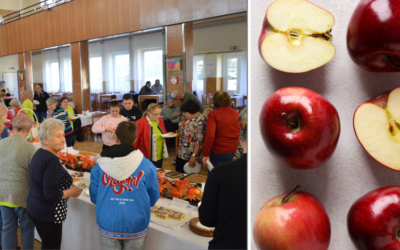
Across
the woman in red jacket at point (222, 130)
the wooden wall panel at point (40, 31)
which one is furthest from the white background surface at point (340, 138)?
the wooden wall panel at point (40, 31)

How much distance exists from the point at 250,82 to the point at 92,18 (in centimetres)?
750

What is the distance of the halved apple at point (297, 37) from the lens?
0.34 meters

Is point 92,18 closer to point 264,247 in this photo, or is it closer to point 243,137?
point 243,137

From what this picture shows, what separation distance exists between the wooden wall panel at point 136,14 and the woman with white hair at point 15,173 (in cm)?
455

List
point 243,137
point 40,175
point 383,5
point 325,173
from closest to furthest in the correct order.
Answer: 1. point 383,5
2. point 325,173
3. point 243,137
4. point 40,175

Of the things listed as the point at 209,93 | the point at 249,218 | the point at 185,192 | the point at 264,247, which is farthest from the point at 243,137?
the point at 209,93

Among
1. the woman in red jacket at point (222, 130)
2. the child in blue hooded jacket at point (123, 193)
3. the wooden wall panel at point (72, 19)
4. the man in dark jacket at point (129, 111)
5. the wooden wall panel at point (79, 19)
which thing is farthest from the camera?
the wooden wall panel at point (72, 19)

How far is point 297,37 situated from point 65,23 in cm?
863

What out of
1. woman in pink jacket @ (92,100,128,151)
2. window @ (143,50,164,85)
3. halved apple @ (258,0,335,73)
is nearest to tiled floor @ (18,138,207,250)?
woman in pink jacket @ (92,100,128,151)

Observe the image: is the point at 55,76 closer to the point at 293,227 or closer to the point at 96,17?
the point at 96,17

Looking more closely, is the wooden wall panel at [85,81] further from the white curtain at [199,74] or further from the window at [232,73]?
the window at [232,73]

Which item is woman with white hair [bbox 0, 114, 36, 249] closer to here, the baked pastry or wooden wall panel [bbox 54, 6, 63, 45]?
the baked pastry

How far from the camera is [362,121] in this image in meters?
0.32

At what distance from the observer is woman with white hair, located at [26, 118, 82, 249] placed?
5.42 feet
